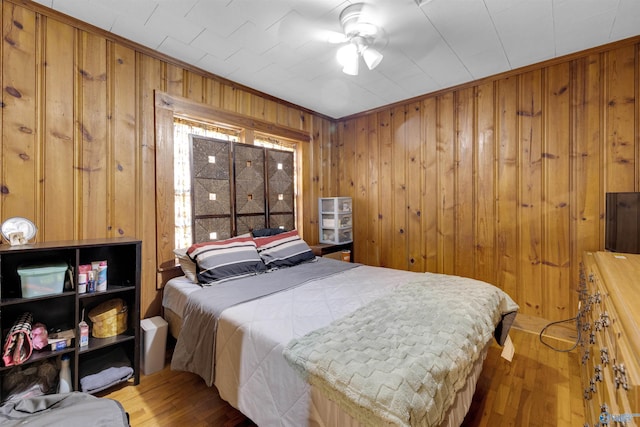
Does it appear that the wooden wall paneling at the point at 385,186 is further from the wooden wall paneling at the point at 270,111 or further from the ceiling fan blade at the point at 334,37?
the ceiling fan blade at the point at 334,37

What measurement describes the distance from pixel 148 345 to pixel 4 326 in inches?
32.1

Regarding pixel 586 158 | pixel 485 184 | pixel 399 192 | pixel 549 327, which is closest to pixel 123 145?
pixel 399 192

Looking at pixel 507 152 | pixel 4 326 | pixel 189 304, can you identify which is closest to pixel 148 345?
pixel 189 304

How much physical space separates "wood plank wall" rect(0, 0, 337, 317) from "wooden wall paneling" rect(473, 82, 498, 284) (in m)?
2.91

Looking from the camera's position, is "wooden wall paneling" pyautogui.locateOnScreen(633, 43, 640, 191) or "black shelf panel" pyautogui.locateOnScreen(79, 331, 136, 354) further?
"wooden wall paneling" pyautogui.locateOnScreen(633, 43, 640, 191)

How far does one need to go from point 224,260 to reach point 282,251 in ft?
2.08

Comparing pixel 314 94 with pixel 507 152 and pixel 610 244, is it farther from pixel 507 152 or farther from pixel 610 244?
pixel 610 244

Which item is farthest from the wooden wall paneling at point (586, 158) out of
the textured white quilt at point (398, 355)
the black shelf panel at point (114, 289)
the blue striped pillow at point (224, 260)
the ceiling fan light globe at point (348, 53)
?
the black shelf panel at point (114, 289)

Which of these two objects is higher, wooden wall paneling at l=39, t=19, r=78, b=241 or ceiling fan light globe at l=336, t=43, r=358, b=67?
ceiling fan light globe at l=336, t=43, r=358, b=67

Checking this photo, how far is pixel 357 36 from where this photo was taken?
205 cm

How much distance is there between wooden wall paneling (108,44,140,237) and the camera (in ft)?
7.33

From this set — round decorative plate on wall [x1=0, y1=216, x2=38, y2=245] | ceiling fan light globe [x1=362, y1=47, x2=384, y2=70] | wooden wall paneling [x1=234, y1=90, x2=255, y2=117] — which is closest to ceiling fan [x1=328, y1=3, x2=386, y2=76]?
ceiling fan light globe [x1=362, y1=47, x2=384, y2=70]

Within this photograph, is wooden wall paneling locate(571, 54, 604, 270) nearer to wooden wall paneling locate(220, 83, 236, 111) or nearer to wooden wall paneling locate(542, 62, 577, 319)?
wooden wall paneling locate(542, 62, 577, 319)

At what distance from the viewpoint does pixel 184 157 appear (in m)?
2.70
